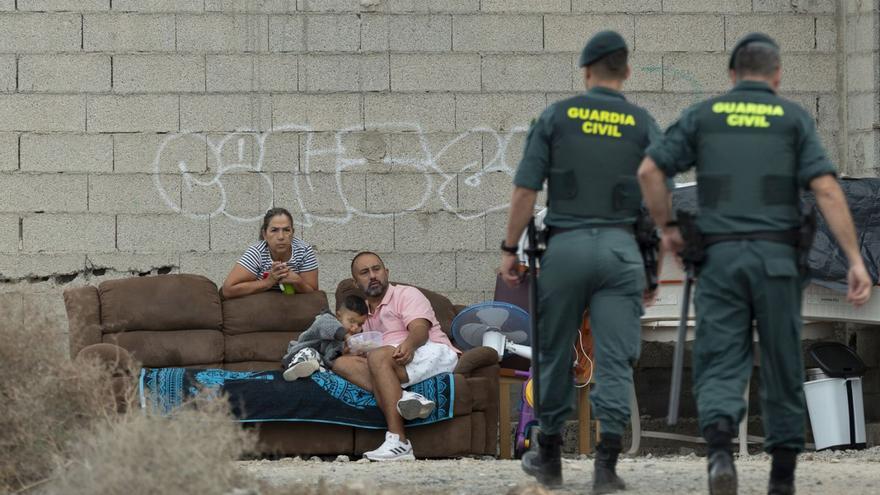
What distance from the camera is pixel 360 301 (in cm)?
797

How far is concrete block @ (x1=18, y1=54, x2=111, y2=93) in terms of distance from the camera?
8945 millimetres

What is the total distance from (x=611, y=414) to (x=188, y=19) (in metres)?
4.59

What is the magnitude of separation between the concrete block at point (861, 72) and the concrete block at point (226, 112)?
3.52m

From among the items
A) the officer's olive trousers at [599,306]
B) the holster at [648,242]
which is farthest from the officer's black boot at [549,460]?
the holster at [648,242]

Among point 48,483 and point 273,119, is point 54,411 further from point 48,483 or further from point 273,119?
point 273,119

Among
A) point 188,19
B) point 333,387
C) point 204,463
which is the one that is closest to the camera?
point 204,463

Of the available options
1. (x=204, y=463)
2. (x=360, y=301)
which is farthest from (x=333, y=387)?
(x=204, y=463)

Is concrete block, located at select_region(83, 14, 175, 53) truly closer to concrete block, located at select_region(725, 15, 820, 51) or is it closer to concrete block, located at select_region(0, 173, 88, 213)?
concrete block, located at select_region(0, 173, 88, 213)

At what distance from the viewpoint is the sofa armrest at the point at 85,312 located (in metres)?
7.88

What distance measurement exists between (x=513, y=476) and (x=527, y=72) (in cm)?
347

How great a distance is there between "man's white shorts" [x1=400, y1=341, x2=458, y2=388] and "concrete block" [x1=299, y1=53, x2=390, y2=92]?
1.90 metres

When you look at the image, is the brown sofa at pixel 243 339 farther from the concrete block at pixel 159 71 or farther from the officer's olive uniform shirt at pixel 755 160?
the officer's olive uniform shirt at pixel 755 160

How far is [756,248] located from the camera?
4992 mm

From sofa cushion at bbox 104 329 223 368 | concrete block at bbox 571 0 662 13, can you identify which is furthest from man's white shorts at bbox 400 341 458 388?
concrete block at bbox 571 0 662 13
